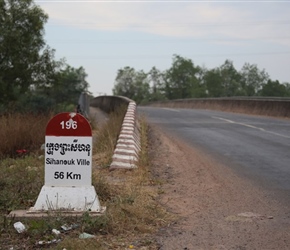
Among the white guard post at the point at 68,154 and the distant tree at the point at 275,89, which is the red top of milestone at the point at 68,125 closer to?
the white guard post at the point at 68,154

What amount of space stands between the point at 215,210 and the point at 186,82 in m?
127

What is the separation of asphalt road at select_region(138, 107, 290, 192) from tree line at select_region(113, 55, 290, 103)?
105 metres

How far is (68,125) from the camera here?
686 centimetres

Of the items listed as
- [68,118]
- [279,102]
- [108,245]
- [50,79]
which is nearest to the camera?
[108,245]

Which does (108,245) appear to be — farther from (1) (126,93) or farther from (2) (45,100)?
(1) (126,93)

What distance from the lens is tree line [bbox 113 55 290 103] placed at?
126375 millimetres

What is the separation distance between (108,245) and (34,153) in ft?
24.3

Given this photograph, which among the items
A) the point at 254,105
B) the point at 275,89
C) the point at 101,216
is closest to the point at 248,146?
the point at 101,216

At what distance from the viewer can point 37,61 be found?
32.6 m

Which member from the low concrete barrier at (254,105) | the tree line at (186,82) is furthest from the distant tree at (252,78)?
the low concrete barrier at (254,105)

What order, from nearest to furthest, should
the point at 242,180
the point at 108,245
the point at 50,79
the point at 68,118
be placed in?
the point at 108,245, the point at 68,118, the point at 242,180, the point at 50,79

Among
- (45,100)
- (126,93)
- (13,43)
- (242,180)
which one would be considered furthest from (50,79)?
(126,93)

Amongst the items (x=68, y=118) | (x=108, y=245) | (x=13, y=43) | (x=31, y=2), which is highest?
(x=31, y=2)

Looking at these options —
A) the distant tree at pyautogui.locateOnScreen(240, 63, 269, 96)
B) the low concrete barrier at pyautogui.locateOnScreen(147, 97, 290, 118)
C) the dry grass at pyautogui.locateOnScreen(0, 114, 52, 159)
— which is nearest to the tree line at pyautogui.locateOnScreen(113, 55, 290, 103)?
the distant tree at pyautogui.locateOnScreen(240, 63, 269, 96)
